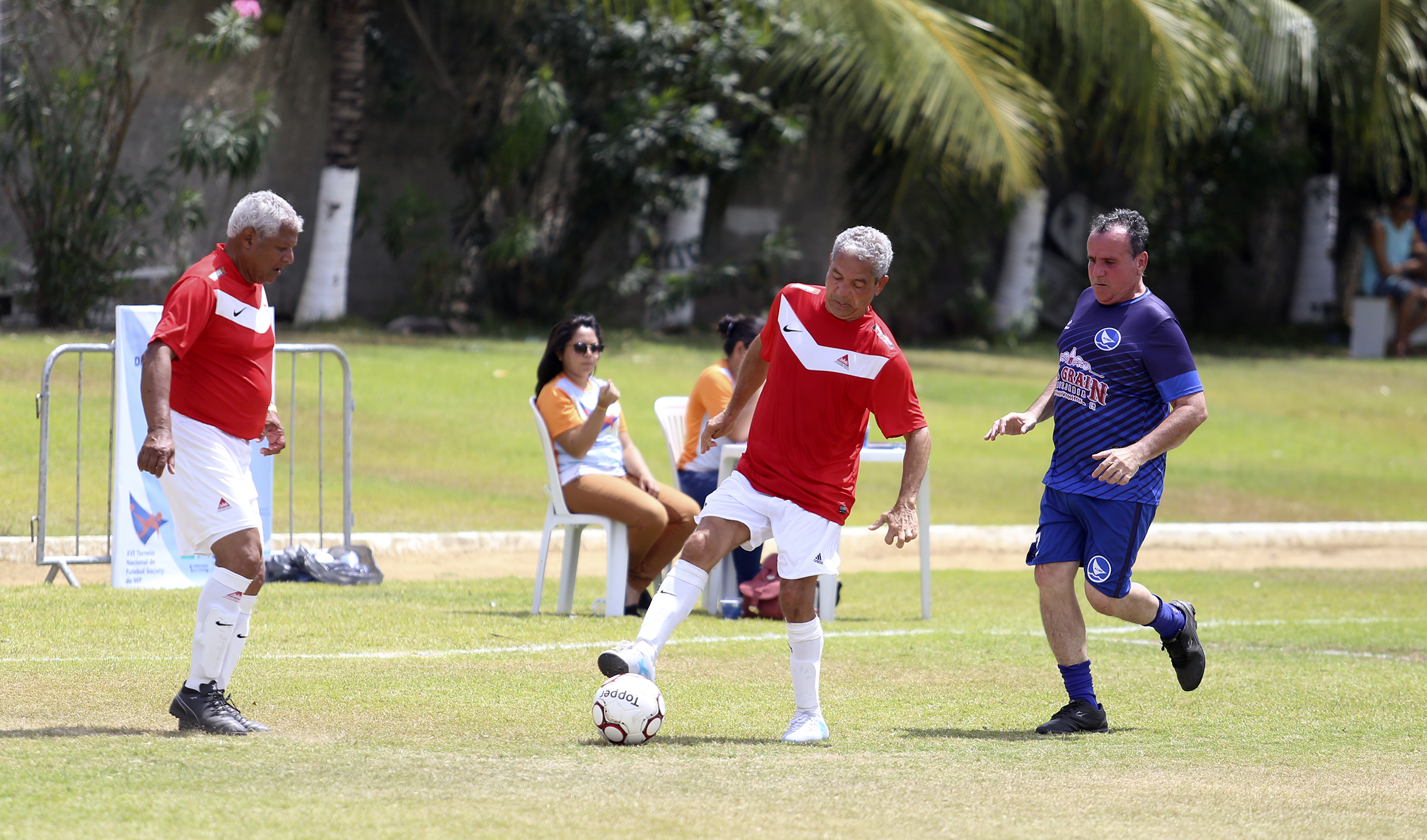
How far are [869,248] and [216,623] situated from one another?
8.49 ft

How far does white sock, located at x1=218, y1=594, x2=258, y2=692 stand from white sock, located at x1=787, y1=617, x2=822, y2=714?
1892mm

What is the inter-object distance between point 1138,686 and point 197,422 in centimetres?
413

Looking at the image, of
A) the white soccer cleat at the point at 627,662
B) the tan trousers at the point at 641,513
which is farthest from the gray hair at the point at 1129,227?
the tan trousers at the point at 641,513

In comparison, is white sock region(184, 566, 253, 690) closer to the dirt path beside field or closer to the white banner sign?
the white banner sign

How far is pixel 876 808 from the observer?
4.75 meters

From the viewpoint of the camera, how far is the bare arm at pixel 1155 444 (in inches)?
234

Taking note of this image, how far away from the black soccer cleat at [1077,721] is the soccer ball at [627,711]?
5.06ft

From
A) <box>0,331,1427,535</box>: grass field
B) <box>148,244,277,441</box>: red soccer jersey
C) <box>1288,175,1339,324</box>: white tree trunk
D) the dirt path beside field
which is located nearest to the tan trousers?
the dirt path beside field

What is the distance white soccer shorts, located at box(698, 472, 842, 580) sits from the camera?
593 cm

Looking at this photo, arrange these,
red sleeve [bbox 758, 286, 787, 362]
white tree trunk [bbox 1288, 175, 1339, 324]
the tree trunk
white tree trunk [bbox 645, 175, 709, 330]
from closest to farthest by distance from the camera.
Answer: red sleeve [bbox 758, 286, 787, 362], the tree trunk, white tree trunk [bbox 645, 175, 709, 330], white tree trunk [bbox 1288, 175, 1339, 324]

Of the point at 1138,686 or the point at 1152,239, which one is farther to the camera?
the point at 1152,239

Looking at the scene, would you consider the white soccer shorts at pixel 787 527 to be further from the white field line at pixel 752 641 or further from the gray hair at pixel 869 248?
the white field line at pixel 752 641

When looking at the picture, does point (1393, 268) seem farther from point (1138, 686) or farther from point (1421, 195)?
point (1138, 686)

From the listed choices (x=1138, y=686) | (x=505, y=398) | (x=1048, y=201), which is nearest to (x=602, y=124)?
(x=505, y=398)
